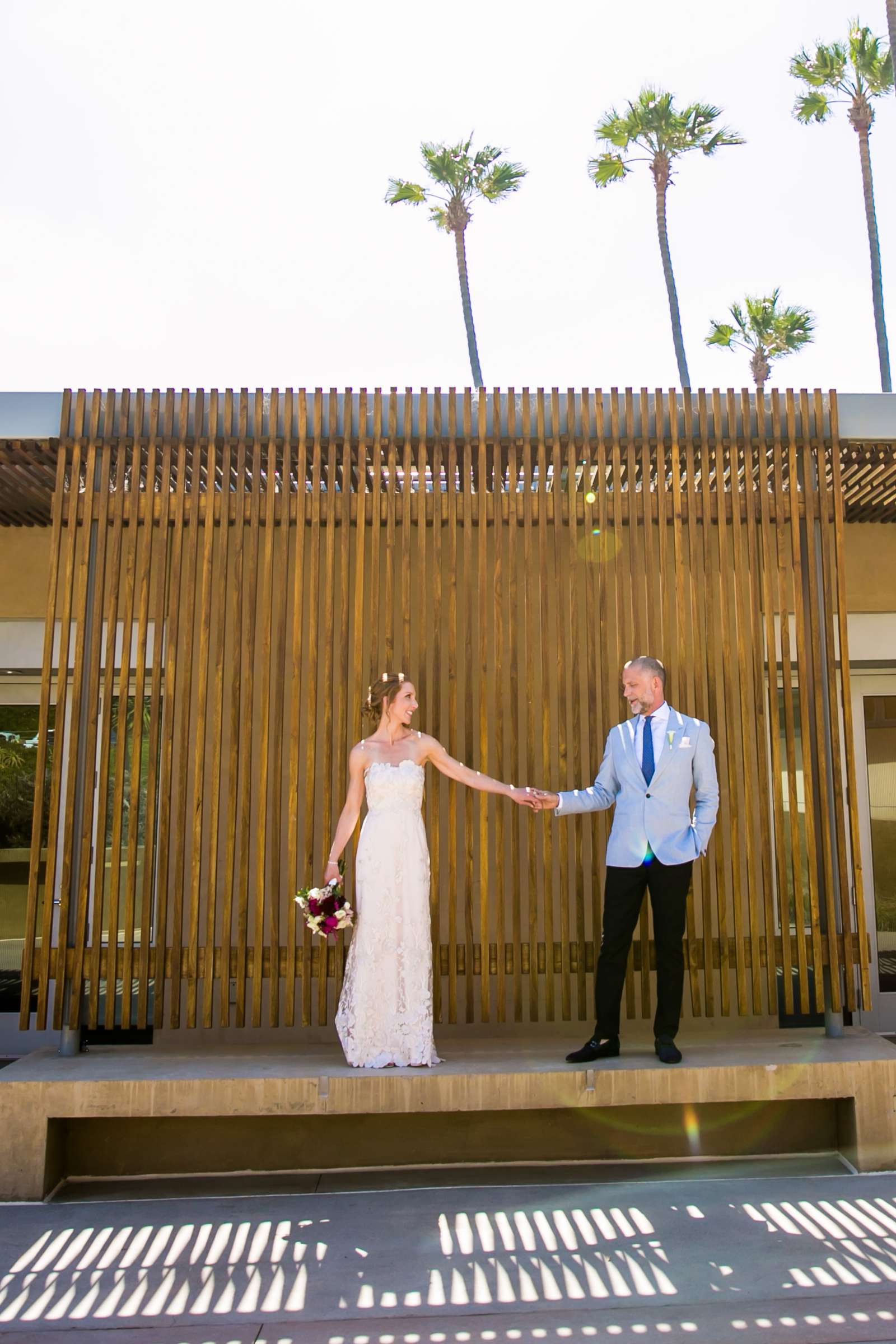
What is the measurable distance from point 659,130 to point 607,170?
3.93ft

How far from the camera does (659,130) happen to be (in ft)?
66.8

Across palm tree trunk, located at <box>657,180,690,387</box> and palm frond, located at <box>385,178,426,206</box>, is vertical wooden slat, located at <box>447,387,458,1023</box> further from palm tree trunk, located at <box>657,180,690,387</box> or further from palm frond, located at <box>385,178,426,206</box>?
palm frond, located at <box>385,178,426,206</box>

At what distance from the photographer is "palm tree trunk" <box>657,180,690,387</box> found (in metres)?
20.6

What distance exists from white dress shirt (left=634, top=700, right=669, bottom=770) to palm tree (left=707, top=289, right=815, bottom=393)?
18869 millimetres

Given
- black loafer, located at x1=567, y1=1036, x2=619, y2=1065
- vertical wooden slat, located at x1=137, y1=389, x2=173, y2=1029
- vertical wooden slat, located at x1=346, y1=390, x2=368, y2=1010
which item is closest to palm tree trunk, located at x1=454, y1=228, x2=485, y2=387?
vertical wooden slat, located at x1=346, y1=390, x2=368, y2=1010

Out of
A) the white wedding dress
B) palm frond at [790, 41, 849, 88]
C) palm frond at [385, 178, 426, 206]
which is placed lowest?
the white wedding dress

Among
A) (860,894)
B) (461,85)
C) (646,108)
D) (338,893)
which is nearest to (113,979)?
(338,893)

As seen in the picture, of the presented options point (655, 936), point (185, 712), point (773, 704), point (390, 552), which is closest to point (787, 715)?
point (773, 704)

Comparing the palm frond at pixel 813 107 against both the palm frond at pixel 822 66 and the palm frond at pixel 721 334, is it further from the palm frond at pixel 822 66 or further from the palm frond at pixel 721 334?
the palm frond at pixel 721 334

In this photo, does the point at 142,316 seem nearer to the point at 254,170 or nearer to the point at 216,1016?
the point at 254,170

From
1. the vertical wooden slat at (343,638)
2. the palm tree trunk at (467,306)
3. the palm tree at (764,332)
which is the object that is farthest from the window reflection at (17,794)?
the palm tree at (764,332)

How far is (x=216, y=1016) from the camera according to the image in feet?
18.8

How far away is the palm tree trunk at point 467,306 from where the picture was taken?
20.8 m

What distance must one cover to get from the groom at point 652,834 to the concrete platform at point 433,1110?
0.26 m
